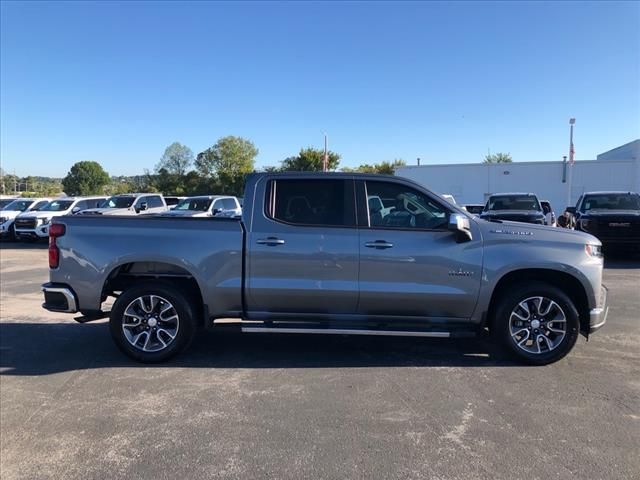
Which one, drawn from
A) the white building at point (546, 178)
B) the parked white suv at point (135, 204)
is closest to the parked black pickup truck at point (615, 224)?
the parked white suv at point (135, 204)

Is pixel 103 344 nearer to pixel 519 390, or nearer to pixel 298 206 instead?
pixel 298 206

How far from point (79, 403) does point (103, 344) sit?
5.90 feet

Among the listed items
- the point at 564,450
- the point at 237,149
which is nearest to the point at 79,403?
the point at 564,450

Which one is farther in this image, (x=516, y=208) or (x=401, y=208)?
(x=516, y=208)

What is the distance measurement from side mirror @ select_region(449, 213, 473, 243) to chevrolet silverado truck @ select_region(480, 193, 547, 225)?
9923 mm

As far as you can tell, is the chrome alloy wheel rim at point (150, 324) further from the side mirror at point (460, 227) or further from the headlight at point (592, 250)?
the headlight at point (592, 250)

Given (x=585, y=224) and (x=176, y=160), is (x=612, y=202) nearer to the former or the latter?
(x=585, y=224)

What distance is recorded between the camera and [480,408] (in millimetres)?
4168

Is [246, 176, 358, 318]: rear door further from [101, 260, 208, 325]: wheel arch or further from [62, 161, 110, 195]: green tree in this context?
[62, 161, 110, 195]: green tree

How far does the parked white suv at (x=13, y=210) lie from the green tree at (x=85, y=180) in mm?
86007

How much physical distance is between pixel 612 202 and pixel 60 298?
15.0 metres

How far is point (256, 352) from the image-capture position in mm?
5699

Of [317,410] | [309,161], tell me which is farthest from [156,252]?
[309,161]

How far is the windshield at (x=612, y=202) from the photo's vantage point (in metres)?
14.9
